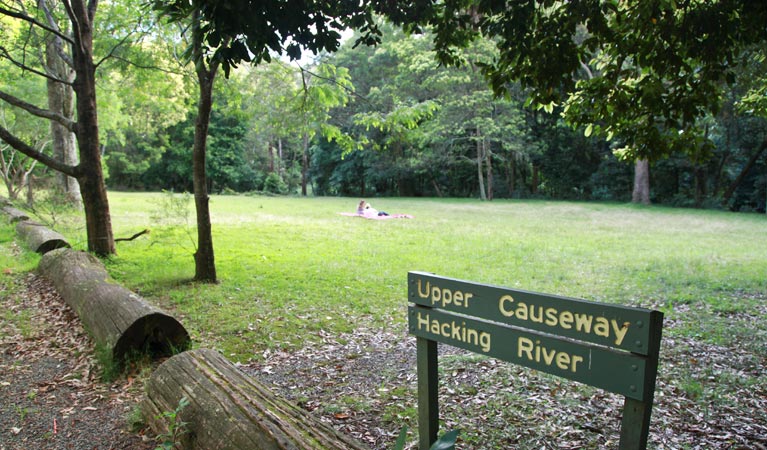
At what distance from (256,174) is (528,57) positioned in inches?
1566

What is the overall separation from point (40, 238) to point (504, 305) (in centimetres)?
953

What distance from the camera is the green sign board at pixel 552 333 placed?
6.36ft

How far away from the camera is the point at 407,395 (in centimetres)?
398

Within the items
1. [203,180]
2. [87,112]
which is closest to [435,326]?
[203,180]

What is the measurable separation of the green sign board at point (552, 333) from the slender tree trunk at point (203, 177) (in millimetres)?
4773

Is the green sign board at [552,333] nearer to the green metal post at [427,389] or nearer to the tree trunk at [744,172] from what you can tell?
the green metal post at [427,389]

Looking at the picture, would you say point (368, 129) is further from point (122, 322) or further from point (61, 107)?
point (61, 107)

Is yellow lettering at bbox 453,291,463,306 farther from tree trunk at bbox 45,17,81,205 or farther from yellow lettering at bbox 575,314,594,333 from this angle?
tree trunk at bbox 45,17,81,205

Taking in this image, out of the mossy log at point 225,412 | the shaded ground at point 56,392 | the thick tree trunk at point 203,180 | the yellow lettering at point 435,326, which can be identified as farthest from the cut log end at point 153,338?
the yellow lettering at point 435,326

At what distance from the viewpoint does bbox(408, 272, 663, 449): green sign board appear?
6.36ft

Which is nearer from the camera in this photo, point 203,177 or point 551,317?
point 551,317

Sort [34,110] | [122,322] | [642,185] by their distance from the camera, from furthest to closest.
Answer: [642,185], [34,110], [122,322]

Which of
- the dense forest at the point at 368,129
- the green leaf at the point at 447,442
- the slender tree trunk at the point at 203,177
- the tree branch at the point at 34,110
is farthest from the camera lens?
the dense forest at the point at 368,129

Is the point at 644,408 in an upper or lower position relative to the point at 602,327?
lower
